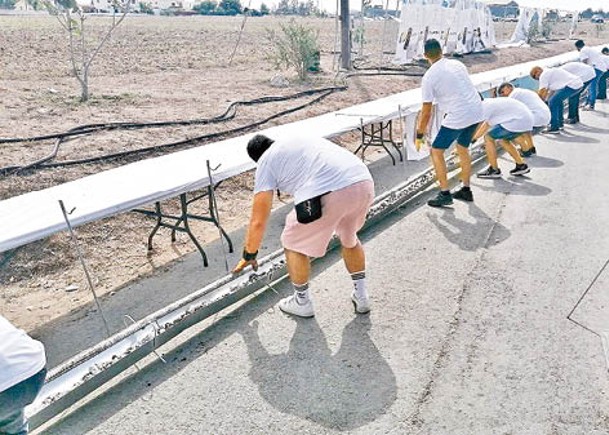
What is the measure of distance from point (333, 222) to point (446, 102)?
3.19 metres

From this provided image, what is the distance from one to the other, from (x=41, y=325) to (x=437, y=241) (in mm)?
3515

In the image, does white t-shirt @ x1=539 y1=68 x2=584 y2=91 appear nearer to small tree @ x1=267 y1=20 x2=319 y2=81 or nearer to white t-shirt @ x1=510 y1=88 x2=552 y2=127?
white t-shirt @ x1=510 y1=88 x2=552 y2=127

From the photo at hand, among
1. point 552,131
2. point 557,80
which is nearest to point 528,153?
point 552,131

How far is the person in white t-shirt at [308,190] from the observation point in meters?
3.42

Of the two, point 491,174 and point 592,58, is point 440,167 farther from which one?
point 592,58

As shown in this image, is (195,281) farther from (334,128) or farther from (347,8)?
(347,8)

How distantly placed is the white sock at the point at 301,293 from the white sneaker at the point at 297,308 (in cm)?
2

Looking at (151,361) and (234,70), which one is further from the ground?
(151,361)

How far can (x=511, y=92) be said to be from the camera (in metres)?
8.35

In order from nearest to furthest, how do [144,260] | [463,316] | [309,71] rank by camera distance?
[463,316] → [144,260] → [309,71]

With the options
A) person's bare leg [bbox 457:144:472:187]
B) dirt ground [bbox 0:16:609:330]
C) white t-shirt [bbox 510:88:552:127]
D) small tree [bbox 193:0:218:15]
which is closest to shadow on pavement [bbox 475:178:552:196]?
person's bare leg [bbox 457:144:472:187]

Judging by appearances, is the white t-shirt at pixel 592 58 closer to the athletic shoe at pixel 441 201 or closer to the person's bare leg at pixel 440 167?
the person's bare leg at pixel 440 167

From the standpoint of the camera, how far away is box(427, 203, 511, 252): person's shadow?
5.27 metres

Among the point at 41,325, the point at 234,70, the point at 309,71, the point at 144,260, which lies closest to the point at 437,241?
the point at 144,260
